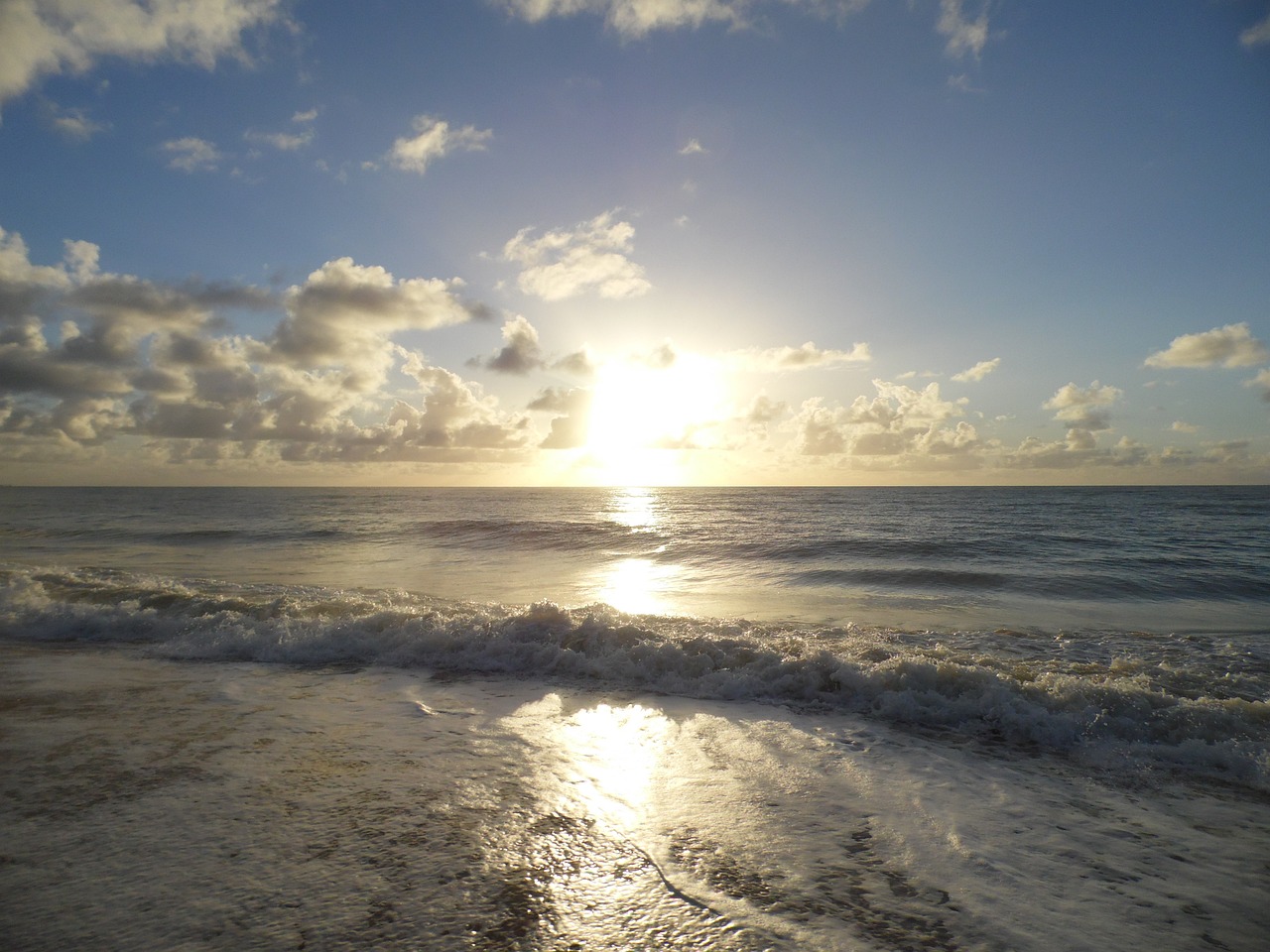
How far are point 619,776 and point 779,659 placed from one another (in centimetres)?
407

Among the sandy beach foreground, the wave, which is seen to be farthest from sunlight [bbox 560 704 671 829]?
the wave

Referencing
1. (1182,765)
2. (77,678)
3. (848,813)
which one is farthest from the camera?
(77,678)

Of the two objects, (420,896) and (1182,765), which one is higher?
(420,896)

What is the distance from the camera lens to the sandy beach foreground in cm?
343

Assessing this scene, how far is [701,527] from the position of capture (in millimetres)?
42750

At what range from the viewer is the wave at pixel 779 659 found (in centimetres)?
690

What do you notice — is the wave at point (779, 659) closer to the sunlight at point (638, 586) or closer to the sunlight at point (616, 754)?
the sunlight at point (616, 754)

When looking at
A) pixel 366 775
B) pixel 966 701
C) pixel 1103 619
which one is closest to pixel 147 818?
pixel 366 775

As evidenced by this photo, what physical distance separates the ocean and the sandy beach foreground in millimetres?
26

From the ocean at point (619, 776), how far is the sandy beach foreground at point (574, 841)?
0.03 metres

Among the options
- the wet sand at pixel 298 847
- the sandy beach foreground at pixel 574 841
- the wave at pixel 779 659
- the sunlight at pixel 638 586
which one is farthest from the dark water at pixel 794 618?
the wet sand at pixel 298 847

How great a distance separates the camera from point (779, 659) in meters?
8.91

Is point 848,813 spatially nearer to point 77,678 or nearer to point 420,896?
point 420,896

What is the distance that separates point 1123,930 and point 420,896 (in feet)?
13.5
